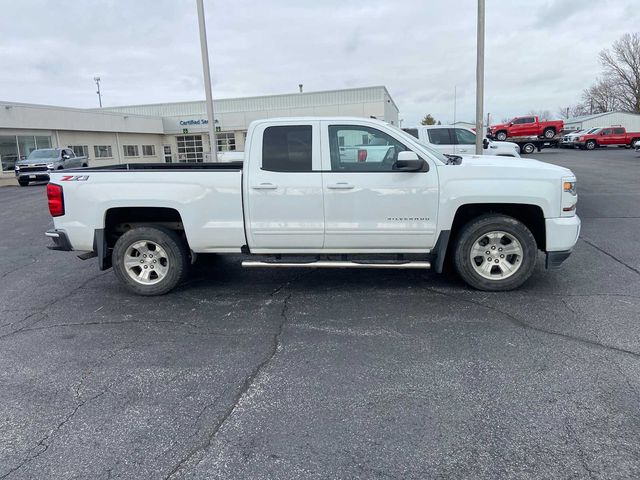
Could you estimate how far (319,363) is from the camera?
3.86 metres

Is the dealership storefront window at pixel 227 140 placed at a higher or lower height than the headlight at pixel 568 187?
higher

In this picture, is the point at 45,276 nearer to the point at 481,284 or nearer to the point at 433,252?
the point at 433,252

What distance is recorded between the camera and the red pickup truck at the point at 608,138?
4000cm

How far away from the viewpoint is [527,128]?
35406mm

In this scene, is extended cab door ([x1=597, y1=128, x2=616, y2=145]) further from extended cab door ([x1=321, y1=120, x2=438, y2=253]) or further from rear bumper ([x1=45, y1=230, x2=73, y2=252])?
rear bumper ([x1=45, y1=230, x2=73, y2=252])

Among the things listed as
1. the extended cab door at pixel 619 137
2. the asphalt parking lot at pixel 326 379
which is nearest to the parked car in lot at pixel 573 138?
the extended cab door at pixel 619 137

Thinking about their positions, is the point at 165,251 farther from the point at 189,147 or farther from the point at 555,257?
the point at 189,147

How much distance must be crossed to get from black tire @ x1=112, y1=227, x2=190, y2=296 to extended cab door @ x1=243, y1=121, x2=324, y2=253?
0.90 metres

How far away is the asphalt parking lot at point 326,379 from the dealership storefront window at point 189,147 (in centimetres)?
3816

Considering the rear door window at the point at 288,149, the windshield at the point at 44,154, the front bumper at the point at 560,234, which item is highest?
the windshield at the point at 44,154

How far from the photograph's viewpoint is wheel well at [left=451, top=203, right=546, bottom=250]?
5.41 m

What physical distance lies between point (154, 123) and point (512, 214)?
40.3 metres

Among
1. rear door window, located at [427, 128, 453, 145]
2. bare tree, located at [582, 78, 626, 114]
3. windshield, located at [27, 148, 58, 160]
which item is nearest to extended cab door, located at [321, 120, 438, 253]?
rear door window, located at [427, 128, 453, 145]

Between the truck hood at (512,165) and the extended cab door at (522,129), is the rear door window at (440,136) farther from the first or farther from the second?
the extended cab door at (522,129)
